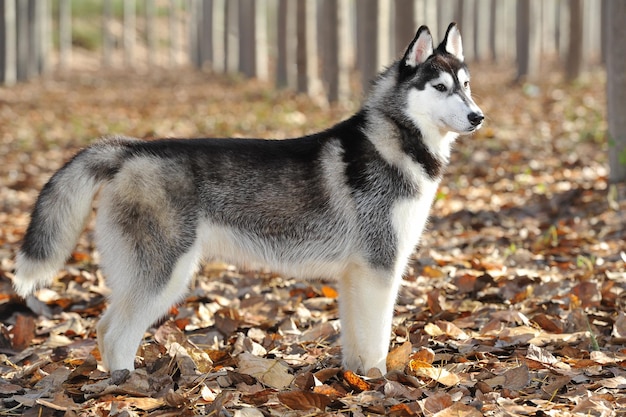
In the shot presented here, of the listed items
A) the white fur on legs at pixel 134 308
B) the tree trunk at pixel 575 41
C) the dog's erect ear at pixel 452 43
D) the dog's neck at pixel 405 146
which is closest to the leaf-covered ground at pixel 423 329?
the white fur on legs at pixel 134 308

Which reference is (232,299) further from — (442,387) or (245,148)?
(442,387)

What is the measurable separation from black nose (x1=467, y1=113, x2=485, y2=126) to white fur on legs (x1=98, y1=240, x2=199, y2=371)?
63.8 inches

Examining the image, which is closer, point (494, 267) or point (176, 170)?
point (176, 170)

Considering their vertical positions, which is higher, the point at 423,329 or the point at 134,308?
the point at 134,308

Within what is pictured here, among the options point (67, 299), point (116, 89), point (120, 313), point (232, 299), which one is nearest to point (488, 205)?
point (232, 299)

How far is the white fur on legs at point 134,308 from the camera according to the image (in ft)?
13.1

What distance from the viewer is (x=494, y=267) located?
617 cm

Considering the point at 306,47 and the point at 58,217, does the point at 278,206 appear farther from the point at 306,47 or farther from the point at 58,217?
the point at 306,47

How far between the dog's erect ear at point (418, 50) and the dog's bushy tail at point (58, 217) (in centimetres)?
167

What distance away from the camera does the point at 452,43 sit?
4551mm

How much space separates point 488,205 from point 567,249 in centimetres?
197

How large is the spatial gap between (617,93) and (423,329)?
4.64 metres

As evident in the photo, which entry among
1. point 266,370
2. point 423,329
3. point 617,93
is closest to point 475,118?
point 423,329

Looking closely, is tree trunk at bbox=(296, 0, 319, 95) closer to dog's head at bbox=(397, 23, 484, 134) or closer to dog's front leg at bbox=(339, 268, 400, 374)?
dog's head at bbox=(397, 23, 484, 134)
